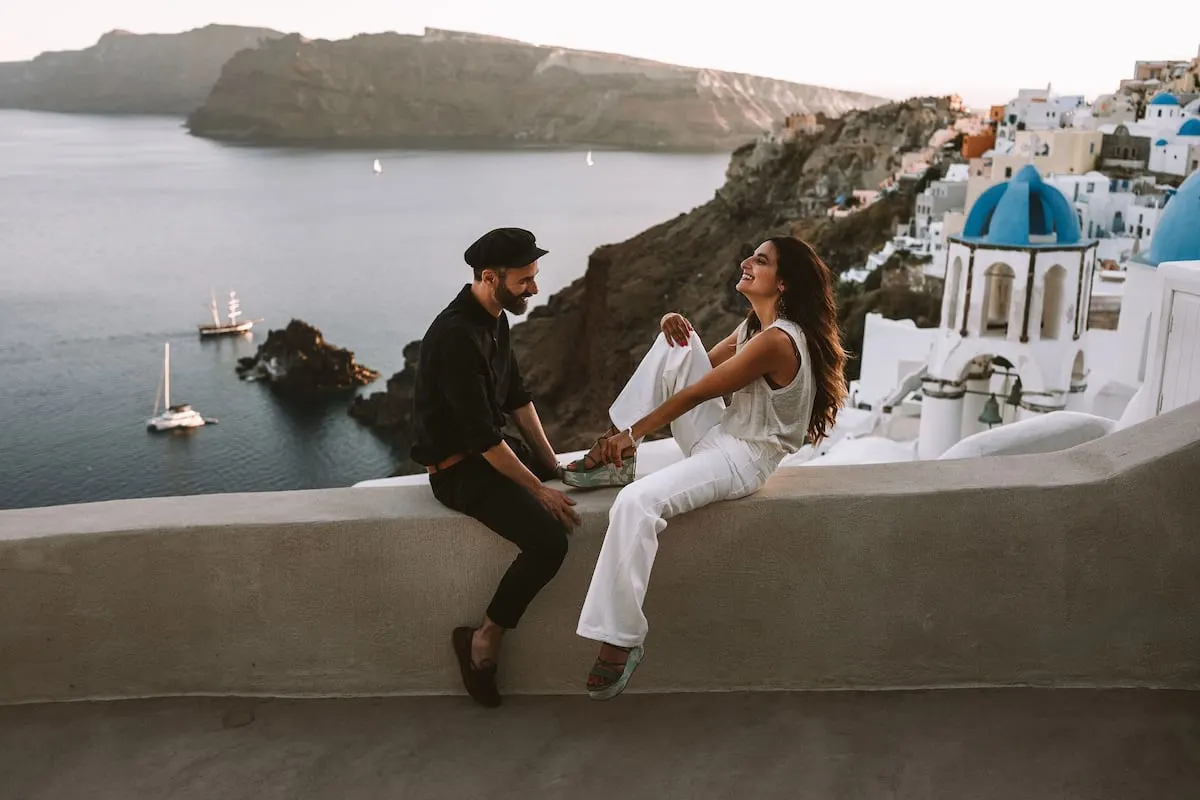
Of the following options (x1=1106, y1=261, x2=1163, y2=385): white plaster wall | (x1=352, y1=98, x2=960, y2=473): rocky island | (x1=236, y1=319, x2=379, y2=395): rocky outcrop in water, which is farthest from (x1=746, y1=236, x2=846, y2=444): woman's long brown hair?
(x1=236, y1=319, x2=379, y2=395): rocky outcrop in water

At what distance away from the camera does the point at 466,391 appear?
2.49 m

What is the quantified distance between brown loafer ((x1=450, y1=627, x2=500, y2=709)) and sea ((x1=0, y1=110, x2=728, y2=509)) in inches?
806

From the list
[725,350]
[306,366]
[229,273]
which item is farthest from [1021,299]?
[229,273]

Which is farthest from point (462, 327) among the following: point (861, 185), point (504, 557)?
point (861, 185)

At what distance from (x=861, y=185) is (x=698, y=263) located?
34.3 feet

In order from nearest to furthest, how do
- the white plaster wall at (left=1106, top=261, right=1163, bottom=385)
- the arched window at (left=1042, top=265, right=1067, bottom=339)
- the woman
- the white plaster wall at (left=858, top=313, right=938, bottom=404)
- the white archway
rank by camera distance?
the woman → the white plaster wall at (left=1106, top=261, right=1163, bottom=385) → the arched window at (left=1042, top=265, right=1067, bottom=339) → the white archway → the white plaster wall at (left=858, top=313, right=938, bottom=404)

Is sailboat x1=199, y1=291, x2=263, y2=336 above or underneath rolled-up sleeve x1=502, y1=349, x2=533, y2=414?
underneath

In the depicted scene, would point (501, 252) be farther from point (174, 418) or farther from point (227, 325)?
point (227, 325)

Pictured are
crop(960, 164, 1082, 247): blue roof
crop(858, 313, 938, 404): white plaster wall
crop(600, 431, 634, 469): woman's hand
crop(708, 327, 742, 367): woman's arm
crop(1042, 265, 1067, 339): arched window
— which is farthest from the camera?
crop(858, 313, 938, 404): white plaster wall

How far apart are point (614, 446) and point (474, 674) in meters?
0.63

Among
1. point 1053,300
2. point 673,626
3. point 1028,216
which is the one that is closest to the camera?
point 673,626

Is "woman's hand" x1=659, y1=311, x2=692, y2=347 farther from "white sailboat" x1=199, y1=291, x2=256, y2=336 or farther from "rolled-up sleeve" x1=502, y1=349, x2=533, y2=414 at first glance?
"white sailboat" x1=199, y1=291, x2=256, y2=336

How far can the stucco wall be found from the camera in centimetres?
254

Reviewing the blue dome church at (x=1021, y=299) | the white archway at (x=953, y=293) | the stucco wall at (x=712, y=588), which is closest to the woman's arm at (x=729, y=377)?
the stucco wall at (x=712, y=588)
